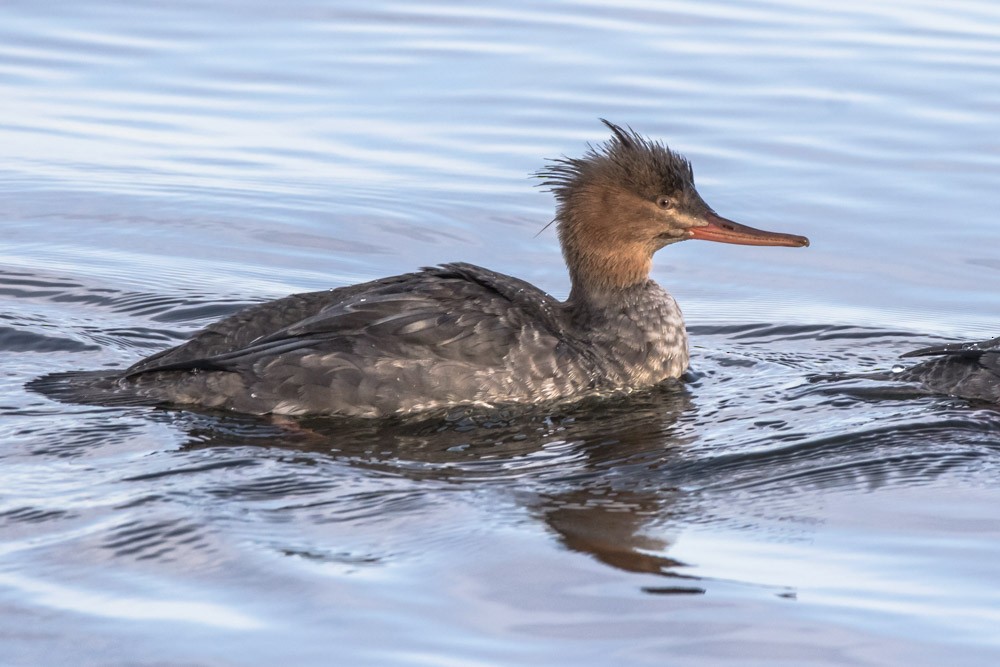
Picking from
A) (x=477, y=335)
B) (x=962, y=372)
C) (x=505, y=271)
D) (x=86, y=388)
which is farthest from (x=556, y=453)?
(x=505, y=271)

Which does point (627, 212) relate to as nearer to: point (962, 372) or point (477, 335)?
point (477, 335)

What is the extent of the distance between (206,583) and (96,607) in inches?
16.4

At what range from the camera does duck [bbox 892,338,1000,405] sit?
311 inches

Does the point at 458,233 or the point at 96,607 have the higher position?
the point at 458,233

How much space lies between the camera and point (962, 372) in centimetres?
807

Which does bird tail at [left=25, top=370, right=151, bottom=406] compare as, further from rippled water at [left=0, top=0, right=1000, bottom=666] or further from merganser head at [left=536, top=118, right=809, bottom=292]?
merganser head at [left=536, top=118, right=809, bottom=292]

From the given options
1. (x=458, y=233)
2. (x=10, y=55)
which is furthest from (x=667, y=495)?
(x=10, y=55)

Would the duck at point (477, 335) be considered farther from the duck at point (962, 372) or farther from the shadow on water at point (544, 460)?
the duck at point (962, 372)

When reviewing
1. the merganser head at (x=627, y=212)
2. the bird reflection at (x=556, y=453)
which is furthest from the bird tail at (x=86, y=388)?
the merganser head at (x=627, y=212)

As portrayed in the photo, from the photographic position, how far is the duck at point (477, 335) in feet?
25.7

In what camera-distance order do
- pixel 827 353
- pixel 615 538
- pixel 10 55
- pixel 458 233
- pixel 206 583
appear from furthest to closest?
pixel 10 55 → pixel 458 233 → pixel 827 353 → pixel 615 538 → pixel 206 583

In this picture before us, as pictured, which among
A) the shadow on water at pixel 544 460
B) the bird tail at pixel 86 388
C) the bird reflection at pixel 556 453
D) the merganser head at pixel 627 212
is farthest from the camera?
the merganser head at pixel 627 212

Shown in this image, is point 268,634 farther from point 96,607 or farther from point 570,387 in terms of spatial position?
point 570,387

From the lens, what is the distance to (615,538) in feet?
20.8
